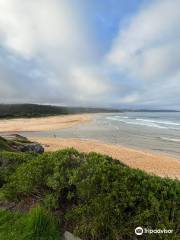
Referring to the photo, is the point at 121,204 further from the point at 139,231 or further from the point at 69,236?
the point at 69,236

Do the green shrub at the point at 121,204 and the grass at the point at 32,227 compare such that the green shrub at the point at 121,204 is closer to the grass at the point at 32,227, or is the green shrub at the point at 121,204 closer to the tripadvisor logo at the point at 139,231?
the tripadvisor logo at the point at 139,231

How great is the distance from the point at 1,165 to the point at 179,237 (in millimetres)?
4758

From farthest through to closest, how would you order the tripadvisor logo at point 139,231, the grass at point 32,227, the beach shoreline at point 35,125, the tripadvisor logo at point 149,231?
the beach shoreline at point 35,125, the grass at point 32,227, the tripadvisor logo at point 139,231, the tripadvisor logo at point 149,231

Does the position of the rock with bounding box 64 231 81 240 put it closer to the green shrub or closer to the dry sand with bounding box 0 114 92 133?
the green shrub

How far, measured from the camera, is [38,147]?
18.2 meters

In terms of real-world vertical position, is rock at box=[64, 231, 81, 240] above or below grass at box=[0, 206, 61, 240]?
below

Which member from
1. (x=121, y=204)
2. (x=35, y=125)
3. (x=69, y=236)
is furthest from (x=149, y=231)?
(x=35, y=125)

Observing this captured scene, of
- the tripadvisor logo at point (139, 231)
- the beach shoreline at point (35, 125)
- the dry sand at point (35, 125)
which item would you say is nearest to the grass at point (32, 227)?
the tripadvisor logo at point (139, 231)

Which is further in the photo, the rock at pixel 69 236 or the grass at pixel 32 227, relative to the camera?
the rock at pixel 69 236

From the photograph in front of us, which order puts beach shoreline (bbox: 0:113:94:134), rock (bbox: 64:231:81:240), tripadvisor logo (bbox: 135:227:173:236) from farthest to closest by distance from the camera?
beach shoreline (bbox: 0:113:94:134) < rock (bbox: 64:231:81:240) < tripadvisor logo (bbox: 135:227:173:236)

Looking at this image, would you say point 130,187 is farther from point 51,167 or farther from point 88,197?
point 51,167

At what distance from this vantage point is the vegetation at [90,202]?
3.66m

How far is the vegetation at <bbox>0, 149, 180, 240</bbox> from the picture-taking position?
3.66m

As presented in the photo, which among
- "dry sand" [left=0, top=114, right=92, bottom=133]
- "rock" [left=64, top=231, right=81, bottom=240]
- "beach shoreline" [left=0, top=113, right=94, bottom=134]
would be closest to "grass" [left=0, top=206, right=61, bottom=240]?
"rock" [left=64, top=231, right=81, bottom=240]
